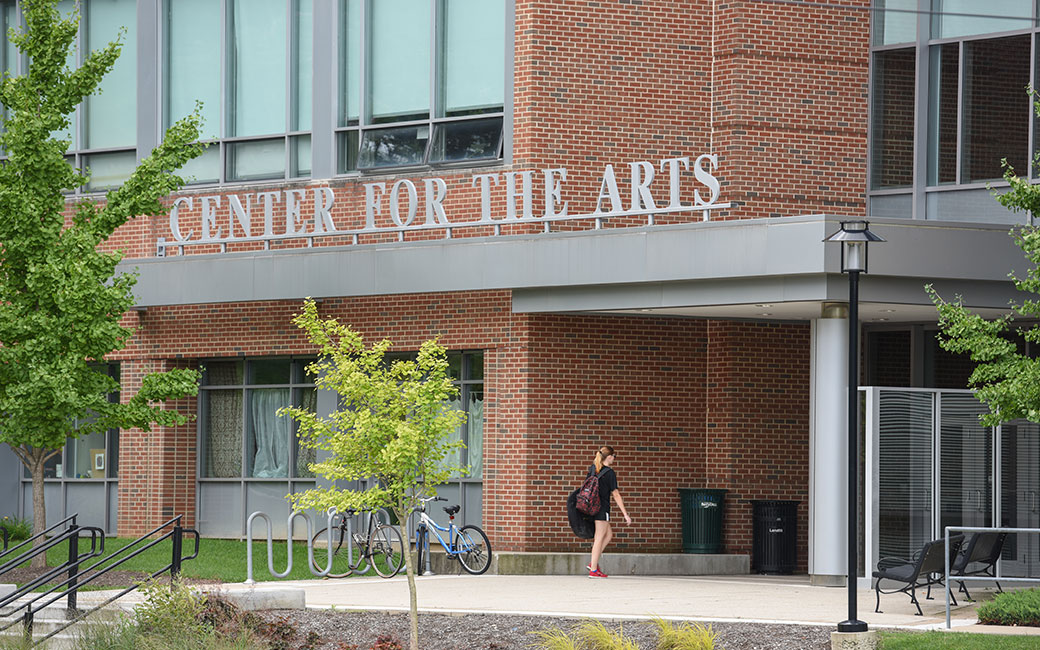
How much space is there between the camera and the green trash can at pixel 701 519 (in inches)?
933

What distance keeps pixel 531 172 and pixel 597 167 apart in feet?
4.01

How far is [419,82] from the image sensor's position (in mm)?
25172

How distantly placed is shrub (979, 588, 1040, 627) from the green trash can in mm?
7475

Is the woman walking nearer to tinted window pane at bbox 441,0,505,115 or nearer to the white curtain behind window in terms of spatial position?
tinted window pane at bbox 441,0,505,115

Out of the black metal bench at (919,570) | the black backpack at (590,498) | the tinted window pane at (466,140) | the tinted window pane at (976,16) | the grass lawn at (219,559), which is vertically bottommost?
the grass lawn at (219,559)

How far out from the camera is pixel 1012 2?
80.3 ft

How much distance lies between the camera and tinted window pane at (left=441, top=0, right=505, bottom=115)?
24.3 metres

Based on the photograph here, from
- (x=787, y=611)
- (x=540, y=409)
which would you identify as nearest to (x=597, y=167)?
(x=540, y=409)

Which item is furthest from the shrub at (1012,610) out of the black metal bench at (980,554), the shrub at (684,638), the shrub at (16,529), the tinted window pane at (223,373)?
the shrub at (16,529)

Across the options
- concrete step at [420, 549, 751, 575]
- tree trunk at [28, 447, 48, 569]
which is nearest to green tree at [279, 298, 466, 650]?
concrete step at [420, 549, 751, 575]

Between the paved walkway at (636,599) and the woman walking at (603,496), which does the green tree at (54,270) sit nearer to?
the paved walkway at (636,599)

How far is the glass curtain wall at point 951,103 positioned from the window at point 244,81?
878 centimetres

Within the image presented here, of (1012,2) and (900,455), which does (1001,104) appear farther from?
(900,455)

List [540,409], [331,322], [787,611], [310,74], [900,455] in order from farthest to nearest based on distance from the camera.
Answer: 1. [310,74]
2. [540,409]
3. [900,455]
4. [787,611]
5. [331,322]
